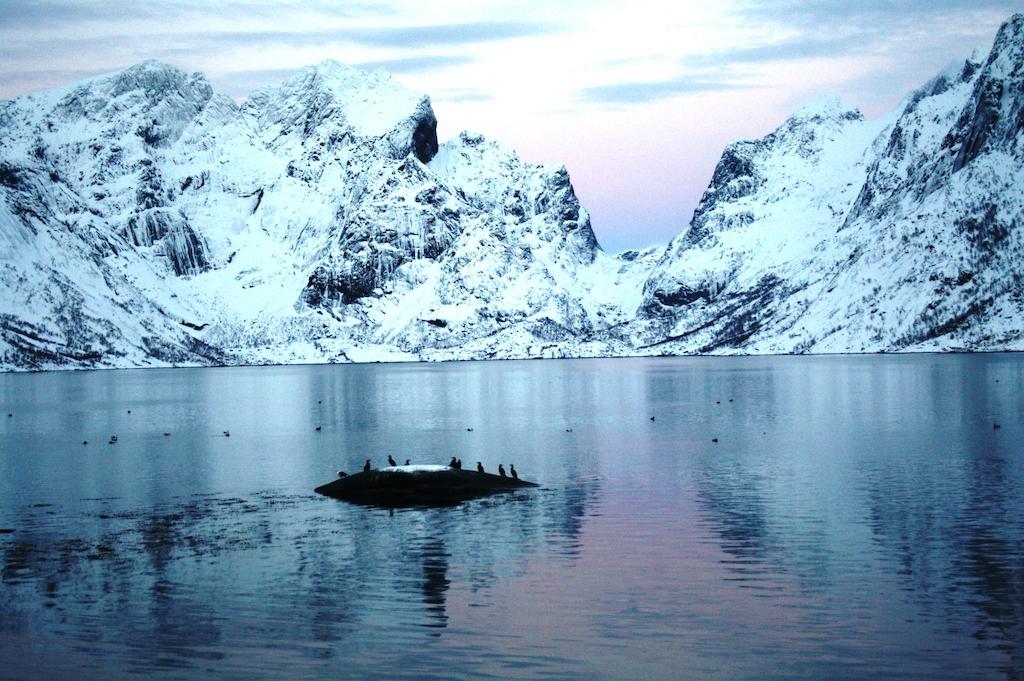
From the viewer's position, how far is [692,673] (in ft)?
127

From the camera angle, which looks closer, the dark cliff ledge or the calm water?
the calm water

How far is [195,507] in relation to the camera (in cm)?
7800

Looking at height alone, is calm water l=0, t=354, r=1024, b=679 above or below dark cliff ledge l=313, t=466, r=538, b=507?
below

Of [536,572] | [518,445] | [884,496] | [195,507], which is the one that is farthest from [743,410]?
[536,572]

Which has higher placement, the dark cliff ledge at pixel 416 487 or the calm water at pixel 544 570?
the dark cliff ledge at pixel 416 487

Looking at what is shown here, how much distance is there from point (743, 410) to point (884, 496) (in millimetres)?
95997

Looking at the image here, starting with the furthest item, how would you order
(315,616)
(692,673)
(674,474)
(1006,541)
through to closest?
(674,474) < (1006,541) < (315,616) < (692,673)

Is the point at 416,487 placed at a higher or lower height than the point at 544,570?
higher

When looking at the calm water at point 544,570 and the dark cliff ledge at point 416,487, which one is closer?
the calm water at point 544,570

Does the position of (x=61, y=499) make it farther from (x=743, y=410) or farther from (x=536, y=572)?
(x=743, y=410)

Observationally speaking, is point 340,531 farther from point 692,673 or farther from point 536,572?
point 692,673

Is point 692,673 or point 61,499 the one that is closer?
point 692,673

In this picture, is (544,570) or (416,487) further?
(416,487)

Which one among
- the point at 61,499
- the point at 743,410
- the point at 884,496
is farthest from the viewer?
the point at 743,410
